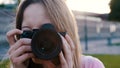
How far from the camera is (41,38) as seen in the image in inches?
101

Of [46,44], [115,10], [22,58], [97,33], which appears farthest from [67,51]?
[115,10]

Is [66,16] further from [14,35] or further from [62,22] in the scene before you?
[14,35]

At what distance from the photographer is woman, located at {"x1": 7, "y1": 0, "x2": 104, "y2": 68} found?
258 cm

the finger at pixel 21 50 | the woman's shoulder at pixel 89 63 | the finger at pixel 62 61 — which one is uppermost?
the finger at pixel 21 50

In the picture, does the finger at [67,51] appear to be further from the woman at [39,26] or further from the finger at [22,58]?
the finger at [22,58]

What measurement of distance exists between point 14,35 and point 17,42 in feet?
0.29

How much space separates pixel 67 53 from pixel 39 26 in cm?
21

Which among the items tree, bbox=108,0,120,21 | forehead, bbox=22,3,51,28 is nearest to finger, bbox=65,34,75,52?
forehead, bbox=22,3,51,28

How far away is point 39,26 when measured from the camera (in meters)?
2.56

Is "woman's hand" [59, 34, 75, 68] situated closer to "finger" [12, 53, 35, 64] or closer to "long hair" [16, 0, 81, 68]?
"long hair" [16, 0, 81, 68]

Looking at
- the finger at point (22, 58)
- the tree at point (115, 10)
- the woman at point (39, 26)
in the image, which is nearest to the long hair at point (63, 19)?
the woman at point (39, 26)

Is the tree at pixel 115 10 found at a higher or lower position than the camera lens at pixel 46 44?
lower

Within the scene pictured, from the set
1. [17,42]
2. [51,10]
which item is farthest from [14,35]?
[51,10]

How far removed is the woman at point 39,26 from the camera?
2.58 m
